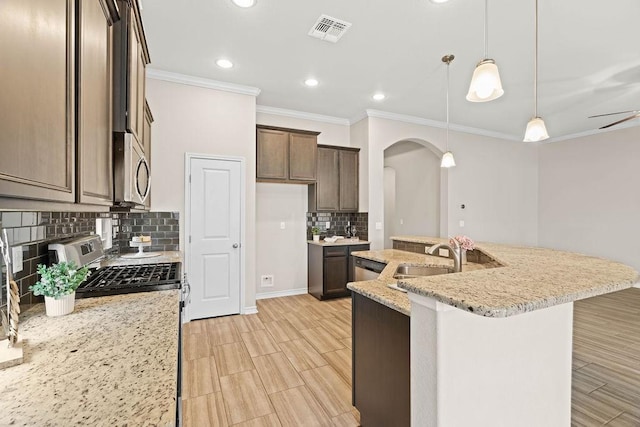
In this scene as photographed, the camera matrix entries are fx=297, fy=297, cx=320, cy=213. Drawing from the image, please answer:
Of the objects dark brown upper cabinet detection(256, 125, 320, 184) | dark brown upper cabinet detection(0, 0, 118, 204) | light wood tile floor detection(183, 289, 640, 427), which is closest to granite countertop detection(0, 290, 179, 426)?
dark brown upper cabinet detection(0, 0, 118, 204)

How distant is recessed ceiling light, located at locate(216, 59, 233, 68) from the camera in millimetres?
3201

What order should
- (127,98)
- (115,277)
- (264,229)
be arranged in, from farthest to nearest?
(264,229)
(115,277)
(127,98)

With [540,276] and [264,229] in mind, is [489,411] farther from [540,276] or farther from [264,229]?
[264,229]

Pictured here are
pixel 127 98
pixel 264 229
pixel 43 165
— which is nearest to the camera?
pixel 43 165

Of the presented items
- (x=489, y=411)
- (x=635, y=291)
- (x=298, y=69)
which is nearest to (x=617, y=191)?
(x=635, y=291)

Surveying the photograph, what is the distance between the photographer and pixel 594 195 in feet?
18.8

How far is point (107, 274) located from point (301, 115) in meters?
3.70

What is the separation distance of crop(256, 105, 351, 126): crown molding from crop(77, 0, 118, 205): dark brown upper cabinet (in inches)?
131

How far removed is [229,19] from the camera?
252 cm

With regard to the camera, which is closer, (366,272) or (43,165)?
(43,165)

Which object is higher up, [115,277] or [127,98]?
[127,98]

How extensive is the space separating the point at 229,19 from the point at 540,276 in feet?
9.35

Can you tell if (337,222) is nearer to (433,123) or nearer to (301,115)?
(301,115)

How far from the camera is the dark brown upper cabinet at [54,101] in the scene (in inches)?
24.4
